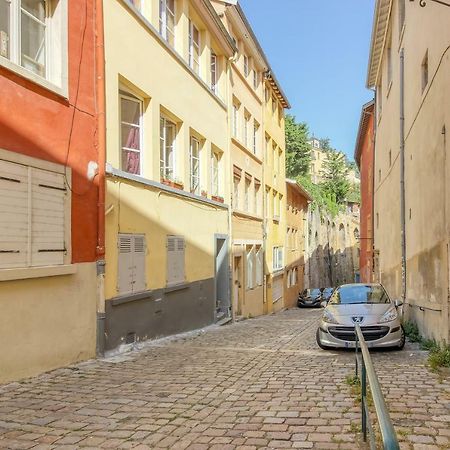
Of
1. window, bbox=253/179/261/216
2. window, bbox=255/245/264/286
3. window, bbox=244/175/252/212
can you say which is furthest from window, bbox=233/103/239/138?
window, bbox=255/245/264/286

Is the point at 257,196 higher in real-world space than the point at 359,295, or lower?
higher

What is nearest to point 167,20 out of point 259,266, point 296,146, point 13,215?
point 13,215

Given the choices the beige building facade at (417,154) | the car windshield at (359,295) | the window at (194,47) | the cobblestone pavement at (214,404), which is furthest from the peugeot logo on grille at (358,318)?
the window at (194,47)

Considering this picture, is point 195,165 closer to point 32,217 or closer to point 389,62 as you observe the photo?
point 32,217

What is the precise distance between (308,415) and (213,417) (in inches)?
37.3

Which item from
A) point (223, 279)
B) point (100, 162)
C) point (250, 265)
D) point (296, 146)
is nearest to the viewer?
point (100, 162)

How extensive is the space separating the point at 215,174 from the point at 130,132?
6.48m

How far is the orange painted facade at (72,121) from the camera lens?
22.2 feet

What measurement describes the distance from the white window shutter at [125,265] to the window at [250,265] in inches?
435

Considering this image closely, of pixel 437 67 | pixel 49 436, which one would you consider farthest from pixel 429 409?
pixel 437 67

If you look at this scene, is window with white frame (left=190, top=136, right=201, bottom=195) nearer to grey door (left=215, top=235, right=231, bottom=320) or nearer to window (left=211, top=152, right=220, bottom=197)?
window (left=211, top=152, right=220, bottom=197)

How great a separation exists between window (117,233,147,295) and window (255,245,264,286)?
12686 mm

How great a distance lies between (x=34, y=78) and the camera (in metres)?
7.12

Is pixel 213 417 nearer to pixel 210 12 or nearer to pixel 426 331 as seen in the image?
pixel 426 331
